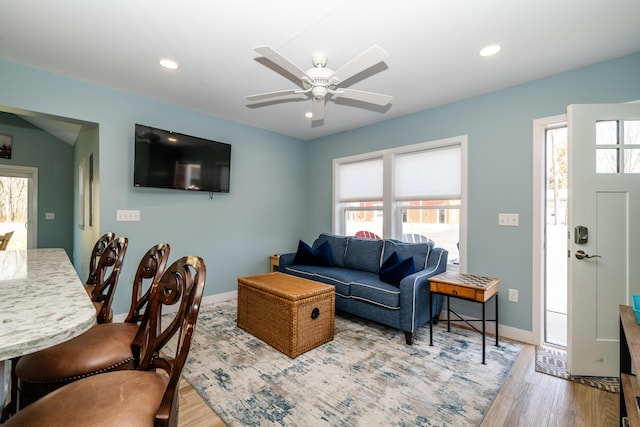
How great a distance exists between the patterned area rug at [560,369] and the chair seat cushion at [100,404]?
2738 mm

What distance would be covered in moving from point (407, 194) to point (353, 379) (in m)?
2.44

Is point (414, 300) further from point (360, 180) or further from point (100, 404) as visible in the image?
point (100, 404)

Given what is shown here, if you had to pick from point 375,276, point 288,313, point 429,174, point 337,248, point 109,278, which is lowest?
point 288,313

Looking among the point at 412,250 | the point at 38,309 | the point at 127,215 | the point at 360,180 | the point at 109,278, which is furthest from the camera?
the point at 360,180

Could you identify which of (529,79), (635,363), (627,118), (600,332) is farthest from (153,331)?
(529,79)

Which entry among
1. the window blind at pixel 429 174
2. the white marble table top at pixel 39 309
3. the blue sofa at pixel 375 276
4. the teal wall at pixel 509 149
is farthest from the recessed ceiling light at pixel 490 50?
the white marble table top at pixel 39 309

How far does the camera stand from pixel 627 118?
207cm

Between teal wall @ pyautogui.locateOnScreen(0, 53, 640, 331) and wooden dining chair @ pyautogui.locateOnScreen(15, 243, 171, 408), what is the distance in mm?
2190

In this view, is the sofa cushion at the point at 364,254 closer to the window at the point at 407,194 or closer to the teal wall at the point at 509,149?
the window at the point at 407,194

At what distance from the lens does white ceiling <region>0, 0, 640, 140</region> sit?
1840 mm

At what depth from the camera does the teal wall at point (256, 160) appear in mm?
2654

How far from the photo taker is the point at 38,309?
0.87 m

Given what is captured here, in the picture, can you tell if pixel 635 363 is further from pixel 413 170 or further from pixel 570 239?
pixel 413 170

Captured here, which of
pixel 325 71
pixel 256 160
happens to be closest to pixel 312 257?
pixel 256 160
